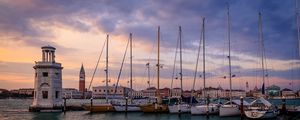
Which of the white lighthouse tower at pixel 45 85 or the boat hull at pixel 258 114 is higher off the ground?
Result: the white lighthouse tower at pixel 45 85

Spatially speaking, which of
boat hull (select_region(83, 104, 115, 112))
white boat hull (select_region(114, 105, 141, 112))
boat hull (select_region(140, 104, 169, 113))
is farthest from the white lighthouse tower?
boat hull (select_region(140, 104, 169, 113))

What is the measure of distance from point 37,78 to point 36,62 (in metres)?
3.36

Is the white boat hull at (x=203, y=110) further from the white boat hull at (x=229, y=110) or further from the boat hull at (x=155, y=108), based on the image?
the boat hull at (x=155, y=108)

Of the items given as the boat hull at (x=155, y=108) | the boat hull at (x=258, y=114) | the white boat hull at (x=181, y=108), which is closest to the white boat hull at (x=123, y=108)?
the boat hull at (x=155, y=108)

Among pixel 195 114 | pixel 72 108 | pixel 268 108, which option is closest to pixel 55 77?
pixel 72 108

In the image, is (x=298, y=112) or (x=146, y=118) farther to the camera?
(x=146, y=118)

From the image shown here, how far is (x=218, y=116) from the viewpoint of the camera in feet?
183

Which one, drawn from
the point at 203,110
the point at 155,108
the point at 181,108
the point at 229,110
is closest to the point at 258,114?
the point at 229,110

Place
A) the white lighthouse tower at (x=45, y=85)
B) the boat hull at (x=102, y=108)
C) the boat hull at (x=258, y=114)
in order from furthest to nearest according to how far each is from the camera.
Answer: the white lighthouse tower at (x=45, y=85) → the boat hull at (x=102, y=108) → the boat hull at (x=258, y=114)

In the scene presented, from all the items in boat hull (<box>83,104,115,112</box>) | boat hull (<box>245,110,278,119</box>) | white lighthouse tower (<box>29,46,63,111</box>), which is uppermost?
white lighthouse tower (<box>29,46,63,111</box>)

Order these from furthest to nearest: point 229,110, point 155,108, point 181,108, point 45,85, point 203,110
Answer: point 45,85
point 155,108
point 181,108
point 203,110
point 229,110

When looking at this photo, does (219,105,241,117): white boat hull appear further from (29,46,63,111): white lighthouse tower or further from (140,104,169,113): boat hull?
(29,46,63,111): white lighthouse tower

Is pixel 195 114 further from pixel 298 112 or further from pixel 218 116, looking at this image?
pixel 298 112

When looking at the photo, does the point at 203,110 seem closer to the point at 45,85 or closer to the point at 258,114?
the point at 258,114
